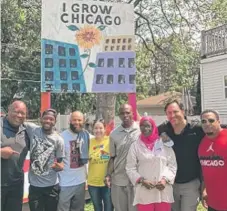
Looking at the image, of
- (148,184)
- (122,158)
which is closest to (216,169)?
(148,184)

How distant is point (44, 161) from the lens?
15.4 feet

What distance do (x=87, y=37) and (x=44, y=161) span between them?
2.49m

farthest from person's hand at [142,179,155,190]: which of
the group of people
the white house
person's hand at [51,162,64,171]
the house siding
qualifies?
the house siding

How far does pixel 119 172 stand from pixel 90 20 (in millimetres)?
2692

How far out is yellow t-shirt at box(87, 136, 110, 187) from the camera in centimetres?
549

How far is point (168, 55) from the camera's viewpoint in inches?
645

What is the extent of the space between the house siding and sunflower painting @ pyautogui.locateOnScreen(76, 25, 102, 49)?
12.4 meters

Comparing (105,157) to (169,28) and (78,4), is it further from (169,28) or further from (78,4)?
(169,28)

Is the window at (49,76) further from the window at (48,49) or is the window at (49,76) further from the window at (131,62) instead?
the window at (131,62)

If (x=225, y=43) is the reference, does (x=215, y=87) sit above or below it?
below

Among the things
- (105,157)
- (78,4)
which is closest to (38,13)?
(78,4)

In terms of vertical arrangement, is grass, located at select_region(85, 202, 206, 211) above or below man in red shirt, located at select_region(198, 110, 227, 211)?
below

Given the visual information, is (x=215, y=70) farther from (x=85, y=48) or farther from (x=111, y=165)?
(x=111, y=165)

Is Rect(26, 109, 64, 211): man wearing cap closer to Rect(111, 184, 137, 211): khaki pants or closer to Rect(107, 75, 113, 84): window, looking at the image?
Rect(111, 184, 137, 211): khaki pants
